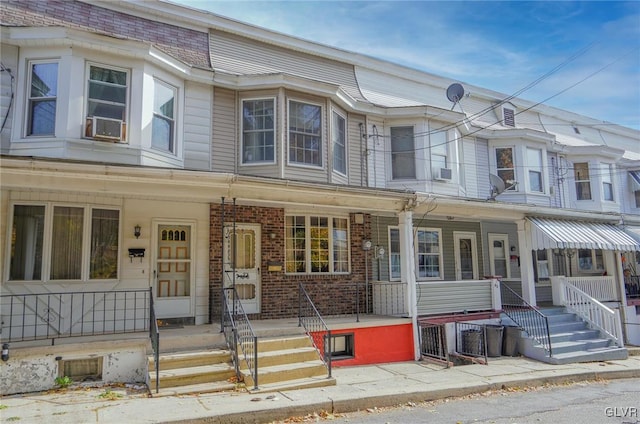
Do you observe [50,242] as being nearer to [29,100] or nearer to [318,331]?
[29,100]

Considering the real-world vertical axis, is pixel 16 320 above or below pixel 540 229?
below

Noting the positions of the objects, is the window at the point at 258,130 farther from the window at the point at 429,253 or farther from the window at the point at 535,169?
the window at the point at 535,169

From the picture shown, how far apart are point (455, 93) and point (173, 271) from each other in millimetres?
9990

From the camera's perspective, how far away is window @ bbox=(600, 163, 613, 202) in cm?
1716

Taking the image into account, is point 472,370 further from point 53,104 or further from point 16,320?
point 53,104

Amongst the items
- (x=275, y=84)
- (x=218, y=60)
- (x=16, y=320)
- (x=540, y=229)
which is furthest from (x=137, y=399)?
(x=540, y=229)

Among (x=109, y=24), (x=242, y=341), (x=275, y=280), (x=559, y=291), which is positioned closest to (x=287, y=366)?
(x=242, y=341)

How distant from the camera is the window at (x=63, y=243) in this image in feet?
26.7

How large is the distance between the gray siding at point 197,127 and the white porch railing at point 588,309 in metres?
10.2

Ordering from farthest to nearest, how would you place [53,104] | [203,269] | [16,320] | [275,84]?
[275,84], [203,269], [53,104], [16,320]

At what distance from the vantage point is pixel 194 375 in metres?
6.99

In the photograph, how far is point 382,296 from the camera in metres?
11.1

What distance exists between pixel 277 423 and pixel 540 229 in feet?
31.0

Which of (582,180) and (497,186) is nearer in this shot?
(497,186)
